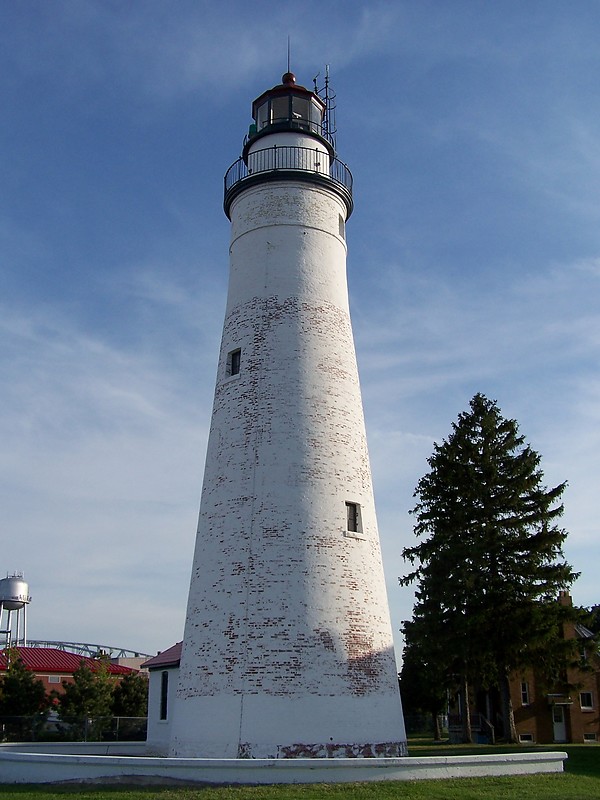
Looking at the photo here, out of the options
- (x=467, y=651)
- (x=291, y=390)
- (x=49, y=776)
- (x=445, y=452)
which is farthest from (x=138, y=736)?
(x=291, y=390)

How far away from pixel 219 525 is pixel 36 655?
4135 centimetres

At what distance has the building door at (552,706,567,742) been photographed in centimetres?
3850

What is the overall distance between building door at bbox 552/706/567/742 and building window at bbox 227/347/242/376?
2807 cm

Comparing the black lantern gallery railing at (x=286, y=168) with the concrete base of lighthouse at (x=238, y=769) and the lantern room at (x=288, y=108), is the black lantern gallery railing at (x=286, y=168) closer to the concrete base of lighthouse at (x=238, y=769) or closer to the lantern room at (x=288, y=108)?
the lantern room at (x=288, y=108)

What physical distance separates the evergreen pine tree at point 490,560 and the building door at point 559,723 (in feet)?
33.8

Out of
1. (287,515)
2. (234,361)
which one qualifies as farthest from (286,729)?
(234,361)

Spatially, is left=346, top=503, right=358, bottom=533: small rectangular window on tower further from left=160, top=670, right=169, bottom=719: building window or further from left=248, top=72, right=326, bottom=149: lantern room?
left=160, top=670, right=169, bottom=719: building window

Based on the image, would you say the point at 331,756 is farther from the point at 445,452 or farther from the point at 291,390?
the point at 445,452

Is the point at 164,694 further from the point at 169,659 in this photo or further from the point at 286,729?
the point at 286,729

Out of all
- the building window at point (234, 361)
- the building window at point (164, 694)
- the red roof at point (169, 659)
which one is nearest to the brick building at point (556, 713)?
the red roof at point (169, 659)

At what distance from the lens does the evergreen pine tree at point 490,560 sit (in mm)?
27359

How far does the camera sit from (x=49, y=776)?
50.4ft

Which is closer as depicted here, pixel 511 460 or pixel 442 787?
pixel 442 787

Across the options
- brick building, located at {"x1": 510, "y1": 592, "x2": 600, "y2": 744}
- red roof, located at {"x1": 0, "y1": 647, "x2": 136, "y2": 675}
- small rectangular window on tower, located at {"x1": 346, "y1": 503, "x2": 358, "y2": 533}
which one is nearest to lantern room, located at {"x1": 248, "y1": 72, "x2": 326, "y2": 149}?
small rectangular window on tower, located at {"x1": 346, "y1": 503, "x2": 358, "y2": 533}
